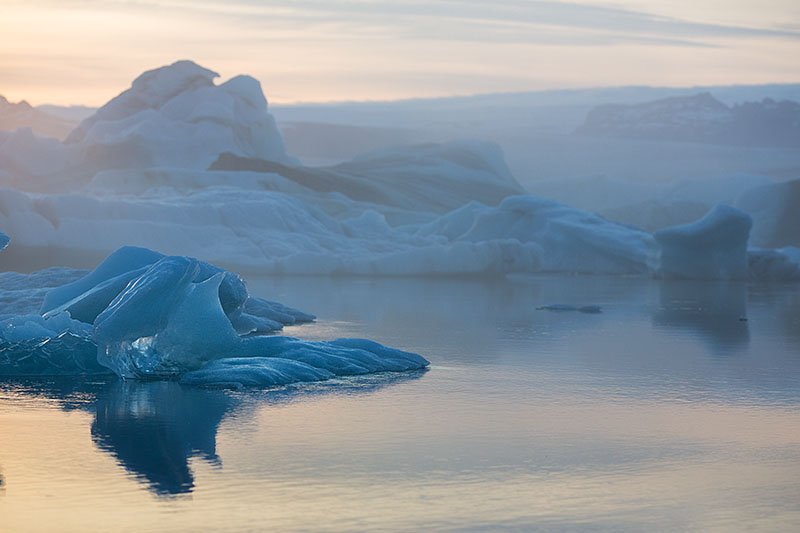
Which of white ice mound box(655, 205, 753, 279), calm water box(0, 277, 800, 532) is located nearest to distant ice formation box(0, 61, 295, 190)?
white ice mound box(655, 205, 753, 279)

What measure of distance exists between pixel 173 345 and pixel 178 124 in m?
33.7

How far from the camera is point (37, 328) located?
11461 mm

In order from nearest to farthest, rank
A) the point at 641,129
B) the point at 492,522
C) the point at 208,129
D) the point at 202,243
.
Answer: the point at 492,522 → the point at 202,243 → the point at 208,129 → the point at 641,129

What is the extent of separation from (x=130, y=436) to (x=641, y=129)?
274ft

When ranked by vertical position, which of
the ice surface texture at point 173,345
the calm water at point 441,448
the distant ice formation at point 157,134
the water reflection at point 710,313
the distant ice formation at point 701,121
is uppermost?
the distant ice formation at point 701,121

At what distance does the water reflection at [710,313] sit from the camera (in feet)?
51.6

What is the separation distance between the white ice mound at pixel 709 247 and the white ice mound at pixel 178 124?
60.3 ft

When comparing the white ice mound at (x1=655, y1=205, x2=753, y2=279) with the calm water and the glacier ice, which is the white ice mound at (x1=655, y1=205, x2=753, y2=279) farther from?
the calm water

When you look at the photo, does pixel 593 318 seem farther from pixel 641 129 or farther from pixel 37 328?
pixel 641 129

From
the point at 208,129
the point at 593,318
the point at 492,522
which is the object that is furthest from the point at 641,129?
the point at 492,522

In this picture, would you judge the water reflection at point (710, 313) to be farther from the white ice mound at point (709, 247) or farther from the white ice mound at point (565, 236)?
the white ice mound at point (565, 236)

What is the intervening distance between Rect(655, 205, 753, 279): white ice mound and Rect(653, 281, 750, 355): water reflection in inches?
41.8

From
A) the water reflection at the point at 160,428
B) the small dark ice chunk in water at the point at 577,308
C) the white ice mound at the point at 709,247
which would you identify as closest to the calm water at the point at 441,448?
the water reflection at the point at 160,428

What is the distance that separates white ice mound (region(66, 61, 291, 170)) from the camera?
4216cm
